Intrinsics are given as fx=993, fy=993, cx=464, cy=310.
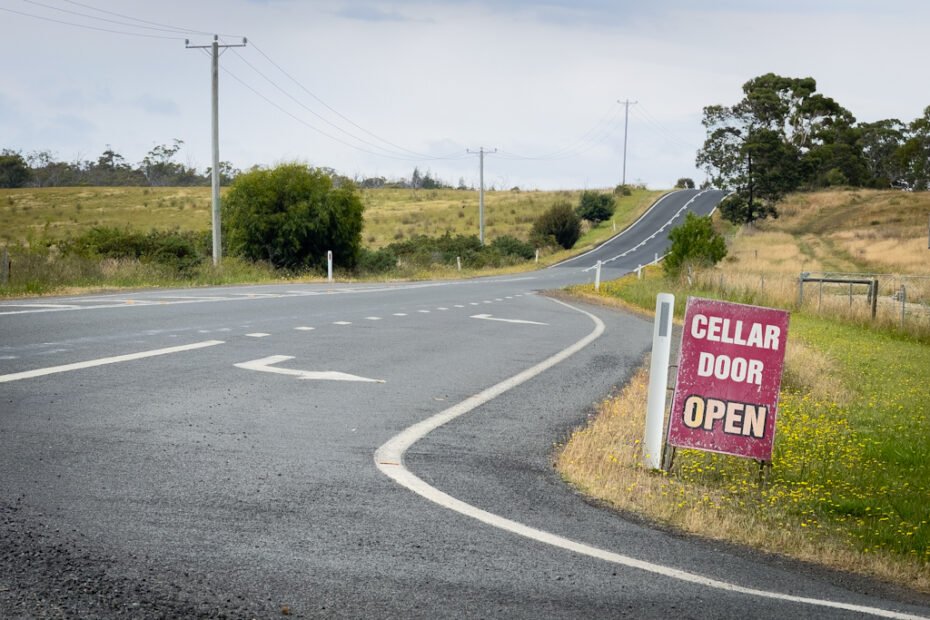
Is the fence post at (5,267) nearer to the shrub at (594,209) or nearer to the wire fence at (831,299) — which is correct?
the wire fence at (831,299)

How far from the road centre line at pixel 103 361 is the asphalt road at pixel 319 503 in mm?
50

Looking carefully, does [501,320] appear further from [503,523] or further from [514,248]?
[514,248]

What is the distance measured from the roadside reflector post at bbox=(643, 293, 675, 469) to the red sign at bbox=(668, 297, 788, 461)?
0.73ft

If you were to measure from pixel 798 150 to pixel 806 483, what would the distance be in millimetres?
97299

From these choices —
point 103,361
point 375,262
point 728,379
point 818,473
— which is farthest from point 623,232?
point 728,379

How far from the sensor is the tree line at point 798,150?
78.8 metres

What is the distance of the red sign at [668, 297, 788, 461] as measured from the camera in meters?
6.89

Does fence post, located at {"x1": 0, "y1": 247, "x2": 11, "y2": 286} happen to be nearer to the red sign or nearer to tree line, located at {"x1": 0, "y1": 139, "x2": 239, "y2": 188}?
the red sign

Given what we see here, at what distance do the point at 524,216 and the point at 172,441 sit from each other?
9523 cm

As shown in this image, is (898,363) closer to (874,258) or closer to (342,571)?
(342,571)

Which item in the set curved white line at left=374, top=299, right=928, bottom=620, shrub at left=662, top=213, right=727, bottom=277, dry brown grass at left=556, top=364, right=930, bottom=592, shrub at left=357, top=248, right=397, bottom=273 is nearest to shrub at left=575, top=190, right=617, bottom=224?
shrub at left=357, top=248, right=397, bottom=273

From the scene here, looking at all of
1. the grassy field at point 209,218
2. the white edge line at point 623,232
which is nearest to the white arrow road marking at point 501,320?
the grassy field at point 209,218

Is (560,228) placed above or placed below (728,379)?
below

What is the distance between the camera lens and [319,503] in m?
5.50
